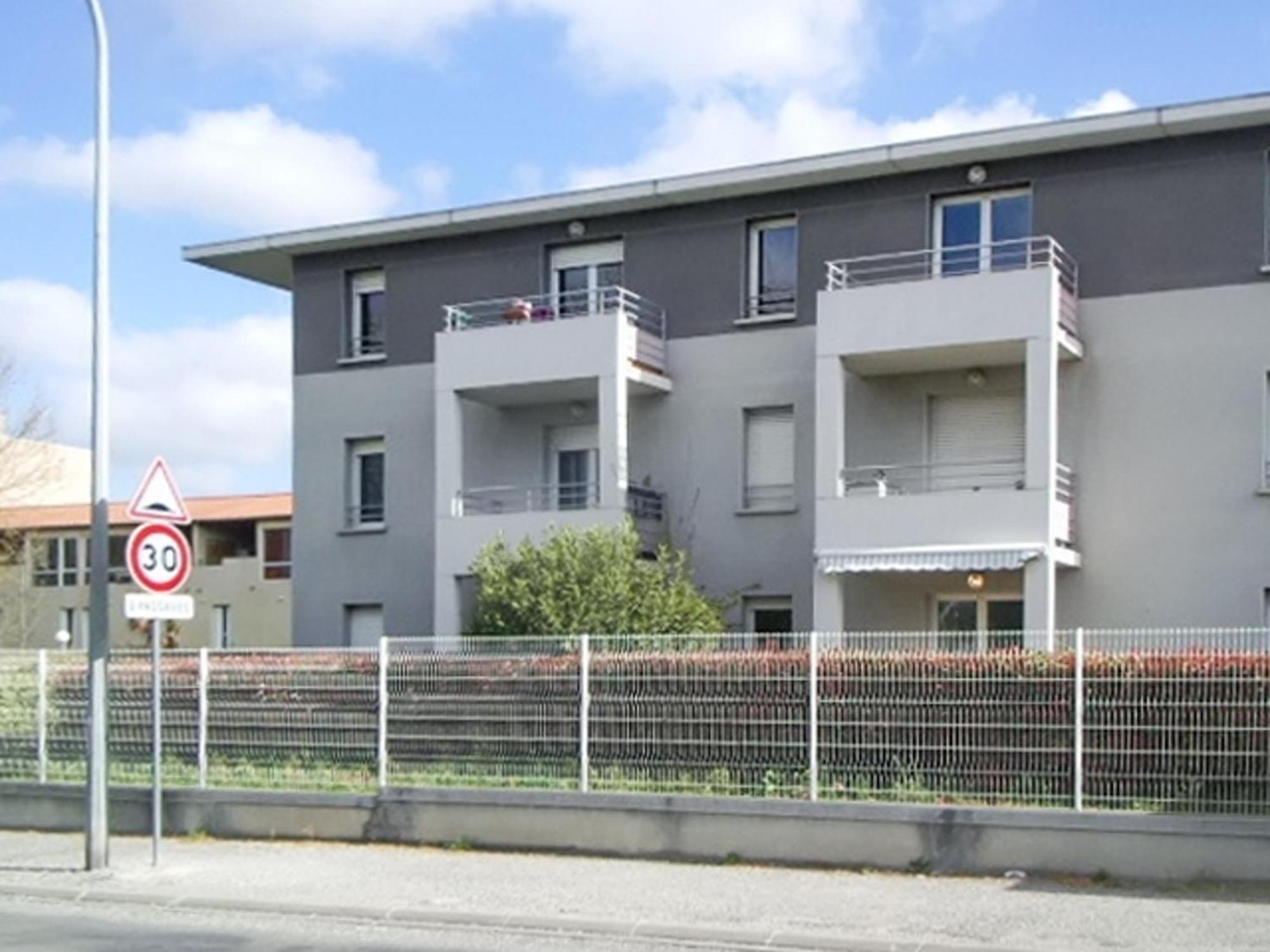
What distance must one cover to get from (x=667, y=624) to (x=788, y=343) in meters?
4.88

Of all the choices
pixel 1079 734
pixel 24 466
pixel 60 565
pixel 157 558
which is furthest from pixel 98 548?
pixel 60 565

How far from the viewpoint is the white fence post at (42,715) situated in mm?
17922

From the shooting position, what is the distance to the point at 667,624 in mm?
21688

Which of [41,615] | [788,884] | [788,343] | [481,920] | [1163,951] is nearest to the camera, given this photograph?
[1163,951]

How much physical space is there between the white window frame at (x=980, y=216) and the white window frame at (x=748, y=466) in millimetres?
2954

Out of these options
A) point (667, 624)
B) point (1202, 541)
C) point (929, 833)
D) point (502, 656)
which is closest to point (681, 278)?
point (667, 624)

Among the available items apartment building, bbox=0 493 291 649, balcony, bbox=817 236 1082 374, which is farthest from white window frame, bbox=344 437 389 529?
apartment building, bbox=0 493 291 649

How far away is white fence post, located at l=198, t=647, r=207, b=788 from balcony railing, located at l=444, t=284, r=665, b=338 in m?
8.82

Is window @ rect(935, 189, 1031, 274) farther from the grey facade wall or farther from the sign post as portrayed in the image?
the sign post

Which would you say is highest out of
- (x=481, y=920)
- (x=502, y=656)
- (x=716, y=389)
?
(x=716, y=389)

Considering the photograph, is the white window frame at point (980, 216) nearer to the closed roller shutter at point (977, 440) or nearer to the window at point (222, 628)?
the closed roller shutter at point (977, 440)

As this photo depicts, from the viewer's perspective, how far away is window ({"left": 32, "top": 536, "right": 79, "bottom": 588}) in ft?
167

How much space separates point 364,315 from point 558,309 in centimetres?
386

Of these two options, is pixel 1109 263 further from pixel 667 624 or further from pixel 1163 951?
pixel 1163 951
